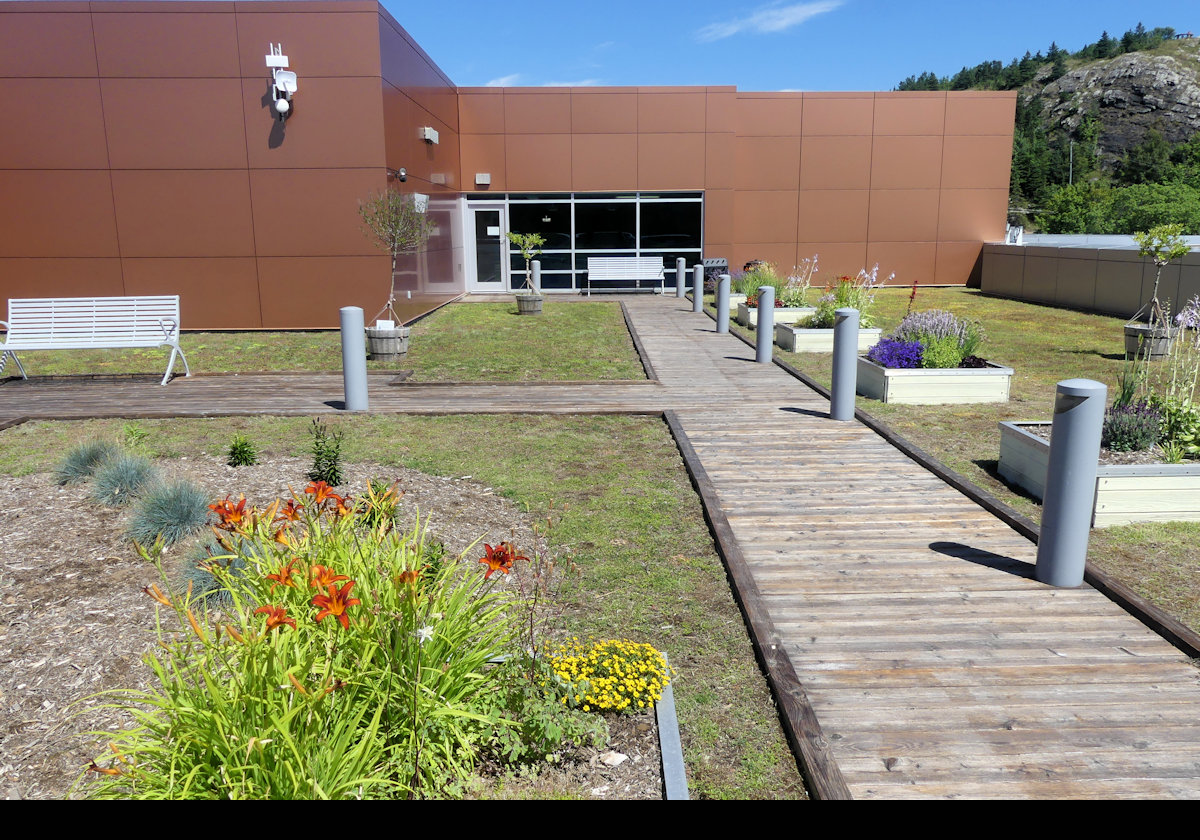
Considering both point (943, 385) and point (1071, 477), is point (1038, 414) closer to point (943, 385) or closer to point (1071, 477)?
point (943, 385)

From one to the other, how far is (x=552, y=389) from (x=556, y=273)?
1468cm

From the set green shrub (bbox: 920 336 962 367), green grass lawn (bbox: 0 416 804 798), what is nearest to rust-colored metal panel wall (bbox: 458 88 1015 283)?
green shrub (bbox: 920 336 962 367)

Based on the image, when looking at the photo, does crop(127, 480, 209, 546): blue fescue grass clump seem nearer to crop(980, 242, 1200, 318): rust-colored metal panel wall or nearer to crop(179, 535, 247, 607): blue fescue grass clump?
crop(179, 535, 247, 607): blue fescue grass clump

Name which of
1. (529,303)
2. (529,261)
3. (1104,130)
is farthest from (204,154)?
(1104,130)

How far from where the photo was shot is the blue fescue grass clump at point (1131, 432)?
643 cm

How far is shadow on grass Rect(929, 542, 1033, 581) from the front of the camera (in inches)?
201

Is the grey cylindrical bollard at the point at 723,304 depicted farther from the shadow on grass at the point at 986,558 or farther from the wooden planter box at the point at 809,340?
the shadow on grass at the point at 986,558

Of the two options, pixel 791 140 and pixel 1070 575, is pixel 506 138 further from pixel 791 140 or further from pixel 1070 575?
pixel 1070 575

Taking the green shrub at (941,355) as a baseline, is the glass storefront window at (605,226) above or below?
above

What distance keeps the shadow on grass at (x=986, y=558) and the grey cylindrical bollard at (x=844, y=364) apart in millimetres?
3513

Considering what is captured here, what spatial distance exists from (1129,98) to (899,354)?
168 metres

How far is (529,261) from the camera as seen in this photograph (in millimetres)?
24312

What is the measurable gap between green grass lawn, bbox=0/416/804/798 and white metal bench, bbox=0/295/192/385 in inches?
92.9

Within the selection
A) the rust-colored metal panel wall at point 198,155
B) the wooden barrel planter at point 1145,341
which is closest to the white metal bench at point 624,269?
the rust-colored metal panel wall at point 198,155
